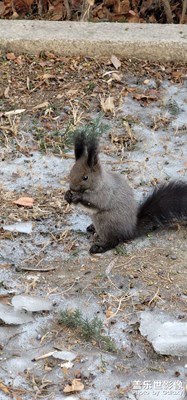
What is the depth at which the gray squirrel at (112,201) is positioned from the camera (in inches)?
160

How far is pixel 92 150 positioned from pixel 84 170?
5.2 inches

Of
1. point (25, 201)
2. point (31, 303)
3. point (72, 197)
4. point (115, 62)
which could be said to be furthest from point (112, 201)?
point (115, 62)

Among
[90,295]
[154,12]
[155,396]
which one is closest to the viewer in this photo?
[155,396]

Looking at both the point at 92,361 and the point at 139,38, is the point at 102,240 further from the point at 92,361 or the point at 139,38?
the point at 139,38

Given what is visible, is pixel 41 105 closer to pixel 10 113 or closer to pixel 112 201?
pixel 10 113

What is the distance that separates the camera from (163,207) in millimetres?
4211

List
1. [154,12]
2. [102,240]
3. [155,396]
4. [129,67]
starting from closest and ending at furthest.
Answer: [155,396]
[102,240]
[129,67]
[154,12]

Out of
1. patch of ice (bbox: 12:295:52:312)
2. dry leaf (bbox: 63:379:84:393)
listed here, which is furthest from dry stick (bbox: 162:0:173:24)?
dry leaf (bbox: 63:379:84:393)

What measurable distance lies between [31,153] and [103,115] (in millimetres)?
575

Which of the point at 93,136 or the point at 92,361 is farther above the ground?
the point at 93,136

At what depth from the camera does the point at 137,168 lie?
479 cm

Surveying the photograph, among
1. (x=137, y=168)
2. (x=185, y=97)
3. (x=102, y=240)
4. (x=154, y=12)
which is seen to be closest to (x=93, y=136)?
(x=102, y=240)

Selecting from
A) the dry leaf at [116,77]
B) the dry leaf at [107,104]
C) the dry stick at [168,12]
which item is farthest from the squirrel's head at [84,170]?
the dry stick at [168,12]

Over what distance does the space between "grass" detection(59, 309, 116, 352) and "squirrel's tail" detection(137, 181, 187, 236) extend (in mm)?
757
